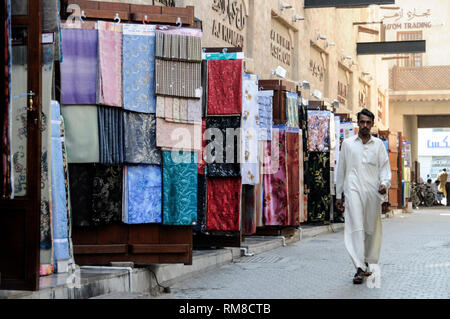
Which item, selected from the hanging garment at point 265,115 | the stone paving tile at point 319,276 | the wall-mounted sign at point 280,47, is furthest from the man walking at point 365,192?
the wall-mounted sign at point 280,47

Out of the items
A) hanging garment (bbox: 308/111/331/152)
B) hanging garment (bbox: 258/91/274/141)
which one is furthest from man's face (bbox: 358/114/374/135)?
hanging garment (bbox: 308/111/331/152)

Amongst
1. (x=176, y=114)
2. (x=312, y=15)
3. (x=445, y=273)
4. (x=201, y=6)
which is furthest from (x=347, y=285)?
(x=312, y=15)

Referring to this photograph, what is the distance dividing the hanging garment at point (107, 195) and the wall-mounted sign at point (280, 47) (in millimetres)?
10189

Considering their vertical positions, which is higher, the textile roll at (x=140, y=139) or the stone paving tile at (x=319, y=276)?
the textile roll at (x=140, y=139)

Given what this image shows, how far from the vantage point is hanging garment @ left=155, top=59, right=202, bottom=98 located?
7.52 m

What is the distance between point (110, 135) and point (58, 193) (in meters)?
0.94

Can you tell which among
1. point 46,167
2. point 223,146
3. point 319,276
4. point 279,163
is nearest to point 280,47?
point 279,163

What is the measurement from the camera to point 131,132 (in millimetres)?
7426

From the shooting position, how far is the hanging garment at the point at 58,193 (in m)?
6.47

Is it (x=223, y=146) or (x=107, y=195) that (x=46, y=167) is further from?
(x=223, y=146)

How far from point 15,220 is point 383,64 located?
2927 cm

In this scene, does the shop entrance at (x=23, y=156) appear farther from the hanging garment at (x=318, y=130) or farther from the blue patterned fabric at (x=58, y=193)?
the hanging garment at (x=318, y=130)

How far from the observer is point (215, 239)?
382 inches
